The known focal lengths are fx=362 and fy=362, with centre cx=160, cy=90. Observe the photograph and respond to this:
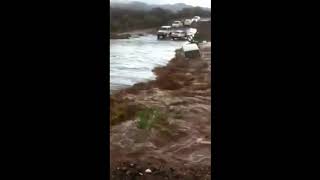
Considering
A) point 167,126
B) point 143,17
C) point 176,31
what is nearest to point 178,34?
point 176,31

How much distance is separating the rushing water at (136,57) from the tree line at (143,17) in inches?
2.3

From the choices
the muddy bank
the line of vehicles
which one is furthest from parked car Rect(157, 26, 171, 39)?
the muddy bank

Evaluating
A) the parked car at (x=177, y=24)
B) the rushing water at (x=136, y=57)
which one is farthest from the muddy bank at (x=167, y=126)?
the parked car at (x=177, y=24)

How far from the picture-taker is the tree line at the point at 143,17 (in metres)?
1.68

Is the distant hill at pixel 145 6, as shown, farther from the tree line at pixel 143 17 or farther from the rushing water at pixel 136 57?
the rushing water at pixel 136 57

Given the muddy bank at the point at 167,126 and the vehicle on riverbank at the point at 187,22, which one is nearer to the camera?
the muddy bank at the point at 167,126

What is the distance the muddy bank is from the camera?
1583mm

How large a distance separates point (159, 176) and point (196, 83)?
0.45 metres

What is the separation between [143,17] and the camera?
5.74 ft

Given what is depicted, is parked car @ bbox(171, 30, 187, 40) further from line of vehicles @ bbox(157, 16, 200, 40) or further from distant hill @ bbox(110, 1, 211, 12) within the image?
distant hill @ bbox(110, 1, 211, 12)

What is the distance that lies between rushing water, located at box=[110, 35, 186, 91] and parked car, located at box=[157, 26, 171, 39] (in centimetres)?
3

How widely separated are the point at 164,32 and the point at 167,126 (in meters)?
0.46
